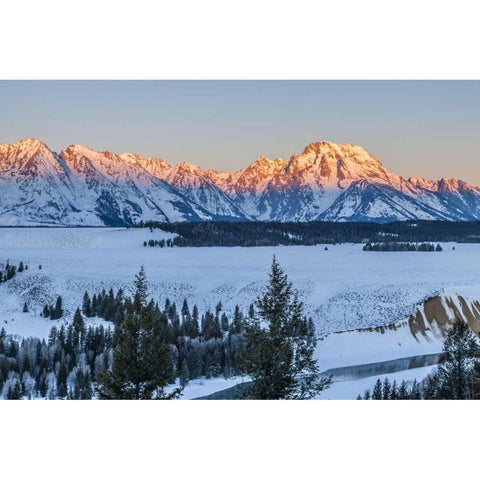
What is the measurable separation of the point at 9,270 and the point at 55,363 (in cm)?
3355

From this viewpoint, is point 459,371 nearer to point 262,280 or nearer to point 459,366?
point 459,366

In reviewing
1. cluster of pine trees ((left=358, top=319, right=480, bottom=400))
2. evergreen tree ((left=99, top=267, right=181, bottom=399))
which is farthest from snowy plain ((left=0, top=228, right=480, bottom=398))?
evergreen tree ((left=99, top=267, right=181, bottom=399))

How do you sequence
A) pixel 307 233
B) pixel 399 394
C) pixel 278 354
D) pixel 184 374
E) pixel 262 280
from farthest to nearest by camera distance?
1. pixel 307 233
2. pixel 262 280
3. pixel 184 374
4. pixel 399 394
5. pixel 278 354

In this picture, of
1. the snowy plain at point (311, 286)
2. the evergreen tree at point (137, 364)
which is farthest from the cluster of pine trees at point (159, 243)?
the evergreen tree at point (137, 364)

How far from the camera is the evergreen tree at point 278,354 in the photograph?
1497 cm

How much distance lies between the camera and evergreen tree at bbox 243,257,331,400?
49.1 feet

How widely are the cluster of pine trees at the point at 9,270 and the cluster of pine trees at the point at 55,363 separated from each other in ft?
72.7

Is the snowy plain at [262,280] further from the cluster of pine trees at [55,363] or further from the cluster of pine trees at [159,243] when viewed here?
the cluster of pine trees at [159,243]

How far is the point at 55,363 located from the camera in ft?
106

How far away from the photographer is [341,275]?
58094mm

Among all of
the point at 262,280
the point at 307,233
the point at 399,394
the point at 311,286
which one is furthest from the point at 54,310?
the point at 307,233

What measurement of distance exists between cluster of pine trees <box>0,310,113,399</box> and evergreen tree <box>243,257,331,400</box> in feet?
38.3

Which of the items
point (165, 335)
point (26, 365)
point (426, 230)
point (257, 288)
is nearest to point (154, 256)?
point (257, 288)
